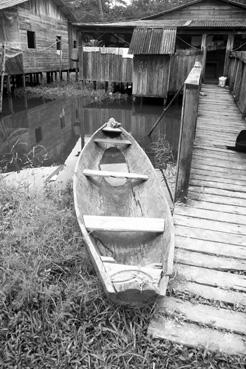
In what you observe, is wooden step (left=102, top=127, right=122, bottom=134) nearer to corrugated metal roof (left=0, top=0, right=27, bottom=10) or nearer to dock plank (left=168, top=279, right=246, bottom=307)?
dock plank (left=168, top=279, right=246, bottom=307)

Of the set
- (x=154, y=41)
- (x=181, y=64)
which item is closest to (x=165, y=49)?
(x=154, y=41)

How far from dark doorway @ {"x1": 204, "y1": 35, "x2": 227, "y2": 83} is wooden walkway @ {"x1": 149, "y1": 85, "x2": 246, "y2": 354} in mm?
13209

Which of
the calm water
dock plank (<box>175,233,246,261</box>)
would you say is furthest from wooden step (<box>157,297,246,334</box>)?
the calm water

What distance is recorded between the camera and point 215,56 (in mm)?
17531

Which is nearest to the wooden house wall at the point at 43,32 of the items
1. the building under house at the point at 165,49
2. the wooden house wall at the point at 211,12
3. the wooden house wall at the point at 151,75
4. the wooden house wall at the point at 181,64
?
the building under house at the point at 165,49

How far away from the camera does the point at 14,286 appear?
9.40ft

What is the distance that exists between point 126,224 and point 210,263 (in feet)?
3.09

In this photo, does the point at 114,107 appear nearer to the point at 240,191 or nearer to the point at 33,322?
the point at 240,191

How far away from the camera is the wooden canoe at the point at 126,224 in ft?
7.60

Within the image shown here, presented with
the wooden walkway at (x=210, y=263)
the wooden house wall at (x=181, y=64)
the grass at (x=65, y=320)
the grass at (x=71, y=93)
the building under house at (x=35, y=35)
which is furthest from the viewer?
the grass at (x=71, y=93)

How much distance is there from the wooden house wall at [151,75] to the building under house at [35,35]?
6107mm

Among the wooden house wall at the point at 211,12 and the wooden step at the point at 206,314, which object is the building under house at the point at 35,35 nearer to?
the wooden house wall at the point at 211,12

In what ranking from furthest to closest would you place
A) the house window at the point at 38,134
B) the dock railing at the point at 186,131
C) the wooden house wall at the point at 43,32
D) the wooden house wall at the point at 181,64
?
the wooden house wall at the point at 43,32
the wooden house wall at the point at 181,64
the house window at the point at 38,134
the dock railing at the point at 186,131

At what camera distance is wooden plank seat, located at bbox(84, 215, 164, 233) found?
122 inches
